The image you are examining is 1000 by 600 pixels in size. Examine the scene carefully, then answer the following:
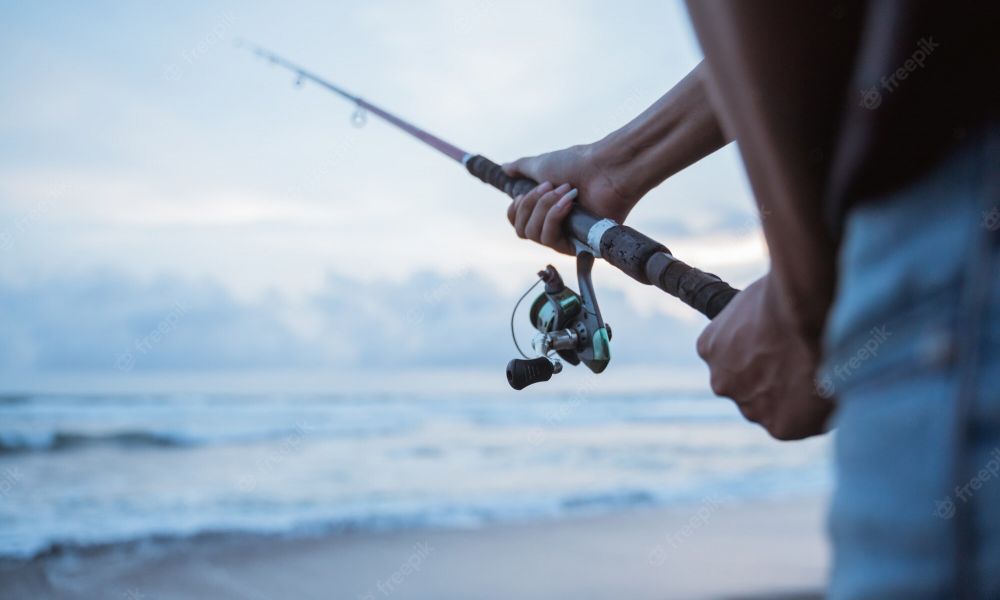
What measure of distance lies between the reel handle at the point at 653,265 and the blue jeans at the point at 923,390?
31.0 inches

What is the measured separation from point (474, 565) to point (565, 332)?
4512 mm

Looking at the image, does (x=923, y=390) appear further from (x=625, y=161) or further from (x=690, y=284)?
(x=625, y=161)

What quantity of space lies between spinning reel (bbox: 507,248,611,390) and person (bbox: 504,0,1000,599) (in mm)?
1023

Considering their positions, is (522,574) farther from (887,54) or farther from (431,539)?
(887,54)

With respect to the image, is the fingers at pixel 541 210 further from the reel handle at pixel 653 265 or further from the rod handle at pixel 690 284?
the rod handle at pixel 690 284

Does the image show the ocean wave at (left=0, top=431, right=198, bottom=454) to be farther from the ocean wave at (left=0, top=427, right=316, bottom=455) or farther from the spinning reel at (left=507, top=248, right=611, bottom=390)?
the spinning reel at (left=507, top=248, right=611, bottom=390)

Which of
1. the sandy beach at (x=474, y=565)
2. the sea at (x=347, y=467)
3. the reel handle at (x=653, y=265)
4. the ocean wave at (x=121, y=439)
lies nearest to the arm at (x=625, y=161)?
the reel handle at (x=653, y=265)

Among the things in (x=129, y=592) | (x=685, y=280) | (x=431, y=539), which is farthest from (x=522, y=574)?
(x=685, y=280)

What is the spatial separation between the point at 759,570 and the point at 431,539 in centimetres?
253

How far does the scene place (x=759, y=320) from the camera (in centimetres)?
91

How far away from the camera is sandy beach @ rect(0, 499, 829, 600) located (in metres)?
5.42

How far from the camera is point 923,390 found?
1.76 ft

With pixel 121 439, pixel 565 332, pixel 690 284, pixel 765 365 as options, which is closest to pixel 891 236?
pixel 765 365

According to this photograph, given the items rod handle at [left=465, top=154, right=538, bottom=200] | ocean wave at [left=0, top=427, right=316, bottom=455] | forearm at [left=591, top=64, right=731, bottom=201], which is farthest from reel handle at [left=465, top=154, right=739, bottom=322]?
ocean wave at [left=0, top=427, right=316, bottom=455]
